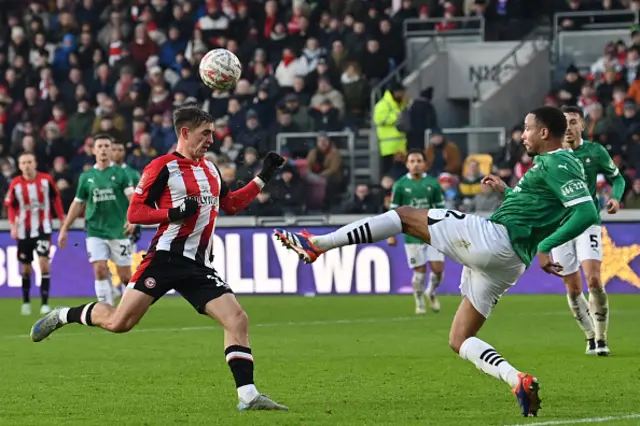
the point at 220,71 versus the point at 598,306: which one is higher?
the point at 220,71

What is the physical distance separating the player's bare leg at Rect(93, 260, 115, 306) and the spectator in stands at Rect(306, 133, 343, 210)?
25.4 ft

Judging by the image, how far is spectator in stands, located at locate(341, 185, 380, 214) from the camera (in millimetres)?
24516

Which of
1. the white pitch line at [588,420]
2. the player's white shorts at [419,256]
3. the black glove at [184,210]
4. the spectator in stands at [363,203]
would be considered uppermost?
the black glove at [184,210]

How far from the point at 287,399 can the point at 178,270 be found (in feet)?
4.44

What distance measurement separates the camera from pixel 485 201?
23.8 metres

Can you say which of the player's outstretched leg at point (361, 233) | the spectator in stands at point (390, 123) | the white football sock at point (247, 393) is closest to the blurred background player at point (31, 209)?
the spectator in stands at point (390, 123)

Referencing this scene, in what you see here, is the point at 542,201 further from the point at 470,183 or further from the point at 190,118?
the point at 470,183

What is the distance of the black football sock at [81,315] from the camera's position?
9.85m

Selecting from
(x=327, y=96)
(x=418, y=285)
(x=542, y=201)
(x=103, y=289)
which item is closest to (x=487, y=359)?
(x=542, y=201)

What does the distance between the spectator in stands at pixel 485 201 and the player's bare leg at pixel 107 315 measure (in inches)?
559

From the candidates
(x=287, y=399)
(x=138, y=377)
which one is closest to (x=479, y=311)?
(x=287, y=399)

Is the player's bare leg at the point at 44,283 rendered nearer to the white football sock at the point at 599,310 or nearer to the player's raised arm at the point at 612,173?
the white football sock at the point at 599,310

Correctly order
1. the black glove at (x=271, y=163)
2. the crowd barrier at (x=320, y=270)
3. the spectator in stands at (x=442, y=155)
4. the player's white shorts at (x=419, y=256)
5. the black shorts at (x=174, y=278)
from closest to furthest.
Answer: the black shorts at (x=174, y=278) < the black glove at (x=271, y=163) < the player's white shorts at (x=419, y=256) < the crowd barrier at (x=320, y=270) < the spectator in stands at (x=442, y=155)

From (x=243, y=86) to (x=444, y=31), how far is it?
454cm
